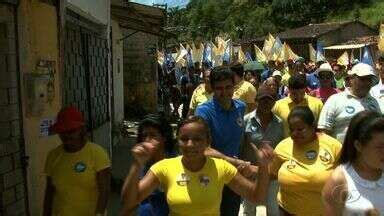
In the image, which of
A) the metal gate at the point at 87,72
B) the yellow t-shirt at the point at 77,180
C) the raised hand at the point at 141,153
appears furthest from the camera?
the metal gate at the point at 87,72

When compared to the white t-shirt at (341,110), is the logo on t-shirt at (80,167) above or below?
below

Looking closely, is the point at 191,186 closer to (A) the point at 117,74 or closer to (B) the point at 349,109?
(B) the point at 349,109

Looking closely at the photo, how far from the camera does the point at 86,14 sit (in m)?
9.59

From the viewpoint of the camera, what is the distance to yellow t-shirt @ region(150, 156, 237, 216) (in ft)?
11.8

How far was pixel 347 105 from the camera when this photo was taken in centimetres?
592

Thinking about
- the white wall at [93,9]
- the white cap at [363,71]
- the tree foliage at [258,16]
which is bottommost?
the white cap at [363,71]

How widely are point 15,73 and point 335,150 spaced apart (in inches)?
121

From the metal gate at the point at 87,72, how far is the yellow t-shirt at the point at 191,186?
14.3ft

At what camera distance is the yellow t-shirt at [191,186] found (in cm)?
360

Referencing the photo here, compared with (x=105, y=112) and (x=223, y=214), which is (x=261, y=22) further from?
(x=223, y=214)

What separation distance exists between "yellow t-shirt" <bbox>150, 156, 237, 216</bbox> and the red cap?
1.01 m

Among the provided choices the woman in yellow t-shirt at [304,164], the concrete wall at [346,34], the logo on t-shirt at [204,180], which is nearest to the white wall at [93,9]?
the woman in yellow t-shirt at [304,164]

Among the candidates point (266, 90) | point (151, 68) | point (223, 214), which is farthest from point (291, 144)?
point (151, 68)

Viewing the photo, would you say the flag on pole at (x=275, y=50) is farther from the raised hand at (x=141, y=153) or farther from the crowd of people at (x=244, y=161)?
the raised hand at (x=141, y=153)
